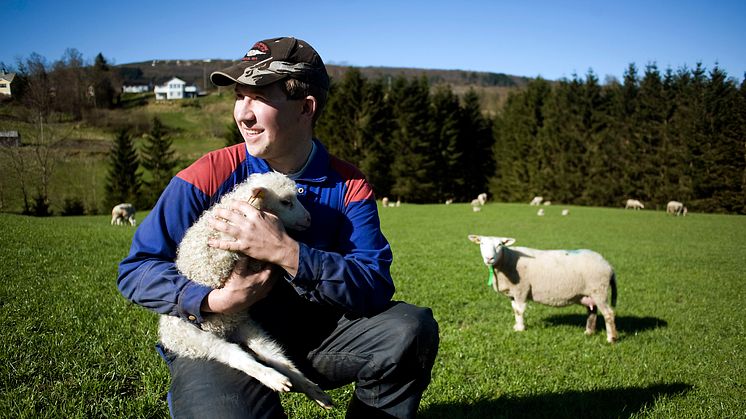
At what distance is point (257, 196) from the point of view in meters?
2.83

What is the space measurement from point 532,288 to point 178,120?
73482mm

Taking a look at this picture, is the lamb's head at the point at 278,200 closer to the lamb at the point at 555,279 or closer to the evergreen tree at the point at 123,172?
the lamb at the point at 555,279

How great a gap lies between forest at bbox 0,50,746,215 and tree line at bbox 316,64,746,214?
0.35 feet

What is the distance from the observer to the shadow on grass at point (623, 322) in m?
8.30

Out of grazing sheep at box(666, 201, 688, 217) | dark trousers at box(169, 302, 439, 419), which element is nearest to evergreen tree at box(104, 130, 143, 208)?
grazing sheep at box(666, 201, 688, 217)

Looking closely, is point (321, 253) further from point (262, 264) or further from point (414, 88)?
point (414, 88)

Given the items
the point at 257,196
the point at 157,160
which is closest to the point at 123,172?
the point at 157,160

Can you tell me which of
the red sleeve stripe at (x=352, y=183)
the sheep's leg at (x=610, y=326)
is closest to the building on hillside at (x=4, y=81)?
the red sleeve stripe at (x=352, y=183)

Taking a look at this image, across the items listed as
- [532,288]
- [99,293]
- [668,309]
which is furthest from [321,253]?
[668,309]

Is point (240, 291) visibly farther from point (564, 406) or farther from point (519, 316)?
point (519, 316)

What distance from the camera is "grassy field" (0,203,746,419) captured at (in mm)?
3762

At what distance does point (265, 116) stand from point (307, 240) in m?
0.75

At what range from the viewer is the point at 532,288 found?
312 inches

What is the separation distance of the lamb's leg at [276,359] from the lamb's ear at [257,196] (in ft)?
2.19
